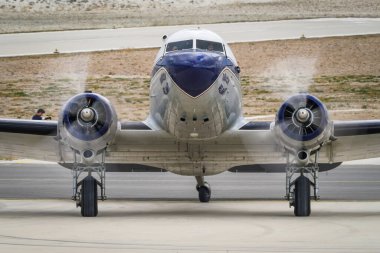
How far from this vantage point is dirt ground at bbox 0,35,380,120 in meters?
57.9

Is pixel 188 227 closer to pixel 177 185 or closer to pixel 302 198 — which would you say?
pixel 302 198

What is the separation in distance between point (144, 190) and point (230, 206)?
550 centimetres

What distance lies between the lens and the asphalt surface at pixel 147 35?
69000 mm

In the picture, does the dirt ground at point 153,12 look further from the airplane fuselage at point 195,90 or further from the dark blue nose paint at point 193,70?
the dark blue nose paint at point 193,70

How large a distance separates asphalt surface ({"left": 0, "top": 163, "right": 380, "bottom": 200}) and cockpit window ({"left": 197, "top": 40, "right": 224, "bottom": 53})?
6350mm

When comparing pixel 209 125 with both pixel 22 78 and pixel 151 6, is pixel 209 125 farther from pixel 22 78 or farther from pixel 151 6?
pixel 151 6

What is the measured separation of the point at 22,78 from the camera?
208ft

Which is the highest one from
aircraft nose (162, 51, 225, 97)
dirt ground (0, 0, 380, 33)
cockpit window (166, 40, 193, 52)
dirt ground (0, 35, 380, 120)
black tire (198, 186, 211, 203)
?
dirt ground (0, 0, 380, 33)

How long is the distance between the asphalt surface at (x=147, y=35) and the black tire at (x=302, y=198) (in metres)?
48.5

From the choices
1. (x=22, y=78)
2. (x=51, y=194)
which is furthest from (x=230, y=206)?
(x=22, y=78)

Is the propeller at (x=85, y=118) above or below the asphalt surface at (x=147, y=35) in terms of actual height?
below

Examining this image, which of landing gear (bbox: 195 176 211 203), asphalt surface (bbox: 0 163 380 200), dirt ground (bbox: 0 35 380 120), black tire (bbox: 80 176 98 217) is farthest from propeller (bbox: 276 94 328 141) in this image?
dirt ground (bbox: 0 35 380 120)

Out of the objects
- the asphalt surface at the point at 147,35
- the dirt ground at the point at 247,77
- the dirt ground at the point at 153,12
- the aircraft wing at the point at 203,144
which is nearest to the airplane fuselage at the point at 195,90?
the aircraft wing at the point at 203,144

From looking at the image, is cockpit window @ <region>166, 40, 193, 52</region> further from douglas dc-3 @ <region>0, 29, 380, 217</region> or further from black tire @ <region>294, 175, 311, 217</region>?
black tire @ <region>294, 175, 311, 217</region>
